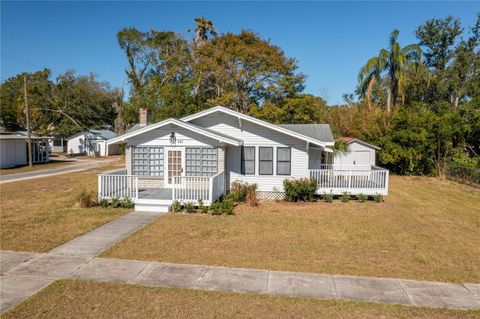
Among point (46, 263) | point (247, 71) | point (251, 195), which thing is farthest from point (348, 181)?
point (247, 71)

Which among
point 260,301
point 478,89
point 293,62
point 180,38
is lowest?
point 260,301

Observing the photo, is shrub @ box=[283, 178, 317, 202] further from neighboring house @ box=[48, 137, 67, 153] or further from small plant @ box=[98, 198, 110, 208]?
neighboring house @ box=[48, 137, 67, 153]

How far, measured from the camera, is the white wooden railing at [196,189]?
12.7 m

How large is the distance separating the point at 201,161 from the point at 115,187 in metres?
3.83

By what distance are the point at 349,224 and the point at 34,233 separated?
10110 mm

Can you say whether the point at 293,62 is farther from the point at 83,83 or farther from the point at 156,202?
the point at 83,83

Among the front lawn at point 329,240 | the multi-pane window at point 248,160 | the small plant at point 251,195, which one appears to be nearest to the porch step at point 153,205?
the front lawn at point 329,240

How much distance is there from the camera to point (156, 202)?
12.8 metres

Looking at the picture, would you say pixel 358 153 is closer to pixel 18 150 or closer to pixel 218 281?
pixel 218 281

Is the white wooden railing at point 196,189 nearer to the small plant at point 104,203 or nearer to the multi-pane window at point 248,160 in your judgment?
the multi-pane window at point 248,160

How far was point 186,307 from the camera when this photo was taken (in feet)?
18.3

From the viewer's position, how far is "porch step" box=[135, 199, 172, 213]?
41.7 ft

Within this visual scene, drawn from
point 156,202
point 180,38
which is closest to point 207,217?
point 156,202

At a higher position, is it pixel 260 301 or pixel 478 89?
pixel 478 89
